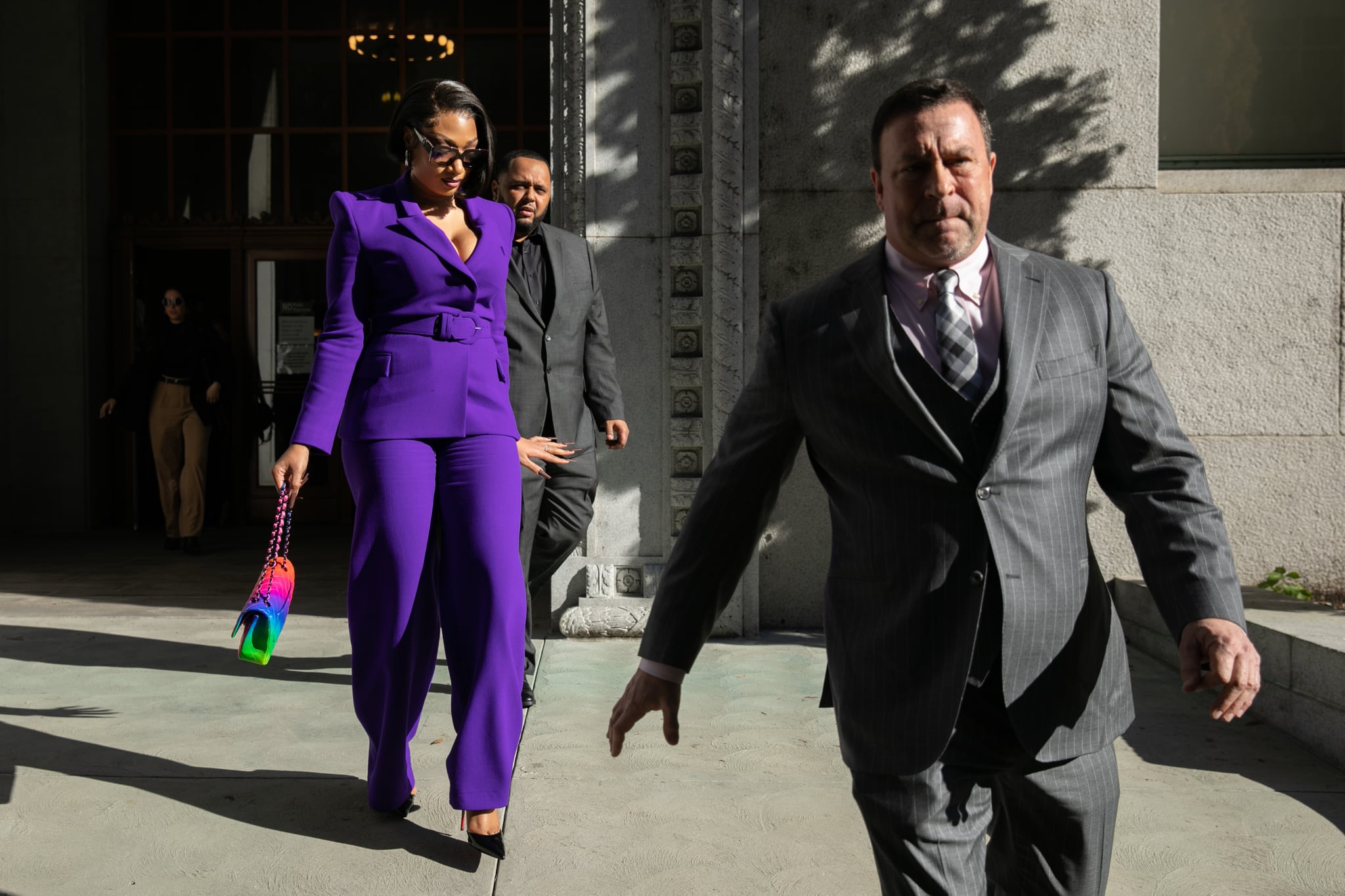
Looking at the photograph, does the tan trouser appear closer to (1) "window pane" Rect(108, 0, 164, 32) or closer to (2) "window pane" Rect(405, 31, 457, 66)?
(2) "window pane" Rect(405, 31, 457, 66)

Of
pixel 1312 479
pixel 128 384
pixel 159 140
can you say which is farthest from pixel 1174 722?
pixel 159 140

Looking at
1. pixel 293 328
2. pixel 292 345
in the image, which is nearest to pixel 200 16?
pixel 293 328

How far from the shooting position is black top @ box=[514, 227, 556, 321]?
489 centimetres

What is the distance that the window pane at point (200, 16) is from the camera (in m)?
10.8

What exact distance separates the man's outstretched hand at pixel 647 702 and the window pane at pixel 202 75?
10.1 meters

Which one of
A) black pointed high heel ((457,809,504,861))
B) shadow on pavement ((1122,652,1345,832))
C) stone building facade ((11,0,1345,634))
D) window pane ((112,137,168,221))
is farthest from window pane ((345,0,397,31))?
black pointed high heel ((457,809,504,861))

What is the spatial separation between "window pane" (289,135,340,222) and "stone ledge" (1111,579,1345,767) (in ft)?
27.2

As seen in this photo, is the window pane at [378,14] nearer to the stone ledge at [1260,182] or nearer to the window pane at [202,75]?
the window pane at [202,75]

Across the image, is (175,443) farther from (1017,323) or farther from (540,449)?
(1017,323)

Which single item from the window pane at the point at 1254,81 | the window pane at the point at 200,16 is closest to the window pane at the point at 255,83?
the window pane at the point at 200,16

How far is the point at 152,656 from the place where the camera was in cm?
584

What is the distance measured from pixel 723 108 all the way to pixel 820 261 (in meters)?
0.93

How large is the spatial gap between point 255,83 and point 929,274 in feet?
33.2

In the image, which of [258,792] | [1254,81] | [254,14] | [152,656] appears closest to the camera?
[258,792]
